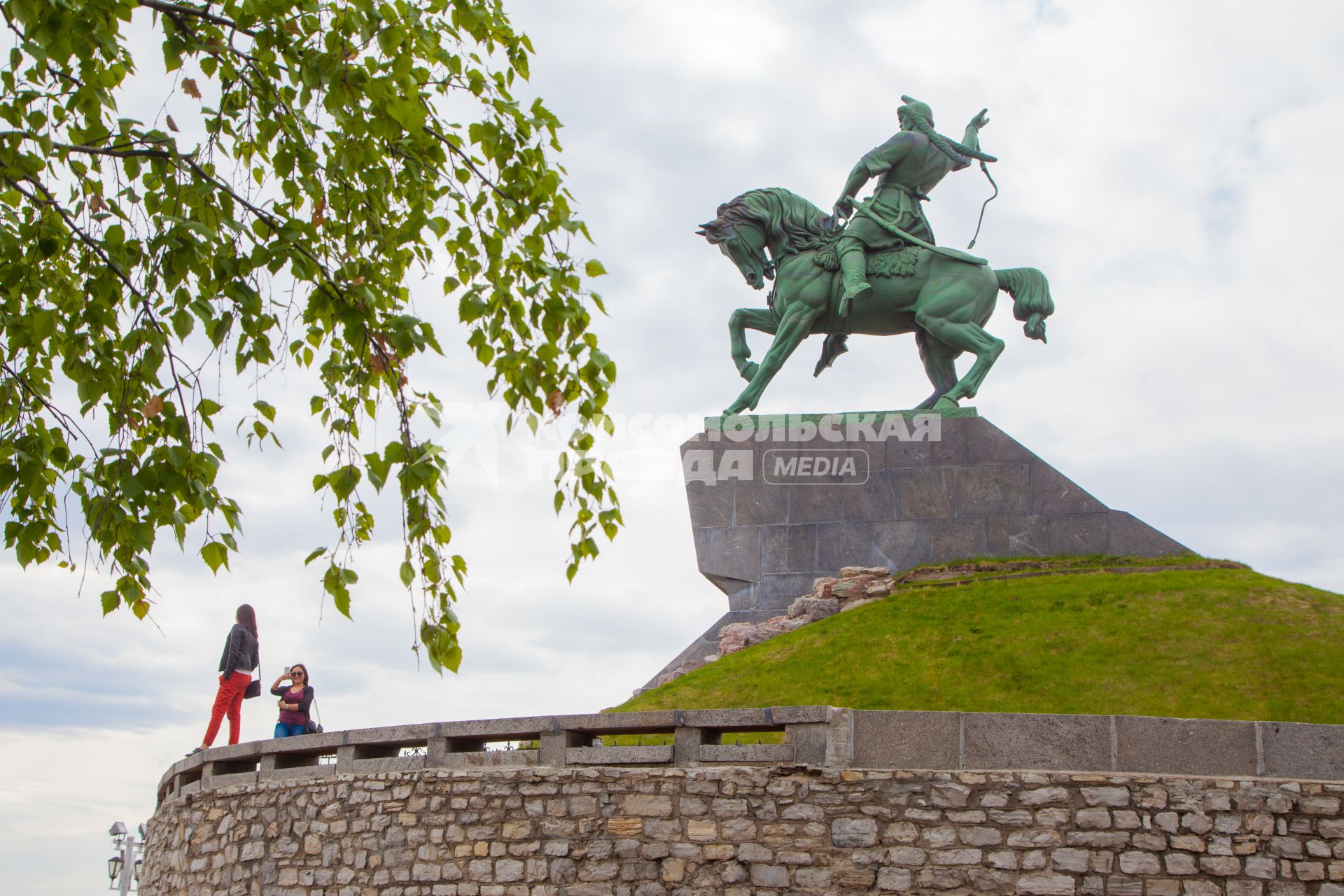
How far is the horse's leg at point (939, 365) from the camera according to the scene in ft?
50.2

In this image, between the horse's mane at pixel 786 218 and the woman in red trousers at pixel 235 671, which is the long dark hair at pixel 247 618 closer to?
the woman in red trousers at pixel 235 671

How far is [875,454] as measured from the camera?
14.9m

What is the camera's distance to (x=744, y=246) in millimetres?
15516

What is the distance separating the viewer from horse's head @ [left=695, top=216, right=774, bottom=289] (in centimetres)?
1552

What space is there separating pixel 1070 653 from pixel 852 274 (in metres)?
5.16

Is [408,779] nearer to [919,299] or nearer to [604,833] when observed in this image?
[604,833]

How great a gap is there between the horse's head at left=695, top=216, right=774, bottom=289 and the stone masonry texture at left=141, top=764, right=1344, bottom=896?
7.99 meters

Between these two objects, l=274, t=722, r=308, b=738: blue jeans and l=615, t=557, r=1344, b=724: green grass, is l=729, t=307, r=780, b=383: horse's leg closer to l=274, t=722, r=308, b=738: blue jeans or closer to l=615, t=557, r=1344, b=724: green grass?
l=615, t=557, r=1344, b=724: green grass

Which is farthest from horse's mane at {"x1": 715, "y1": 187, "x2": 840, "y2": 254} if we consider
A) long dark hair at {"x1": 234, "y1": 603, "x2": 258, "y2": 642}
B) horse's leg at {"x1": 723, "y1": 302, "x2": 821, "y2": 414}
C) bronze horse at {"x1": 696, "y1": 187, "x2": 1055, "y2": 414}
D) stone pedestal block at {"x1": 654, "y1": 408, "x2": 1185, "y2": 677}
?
long dark hair at {"x1": 234, "y1": 603, "x2": 258, "y2": 642}

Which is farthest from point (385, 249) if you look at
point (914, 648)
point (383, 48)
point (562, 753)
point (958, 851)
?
point (914, 648)

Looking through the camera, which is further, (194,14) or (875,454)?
(875,454)

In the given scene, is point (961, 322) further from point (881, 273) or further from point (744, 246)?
point (744, 246)

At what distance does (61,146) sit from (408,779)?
5198 millimetres

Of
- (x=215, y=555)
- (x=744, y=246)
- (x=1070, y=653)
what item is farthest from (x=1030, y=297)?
(x=215, y=555)
